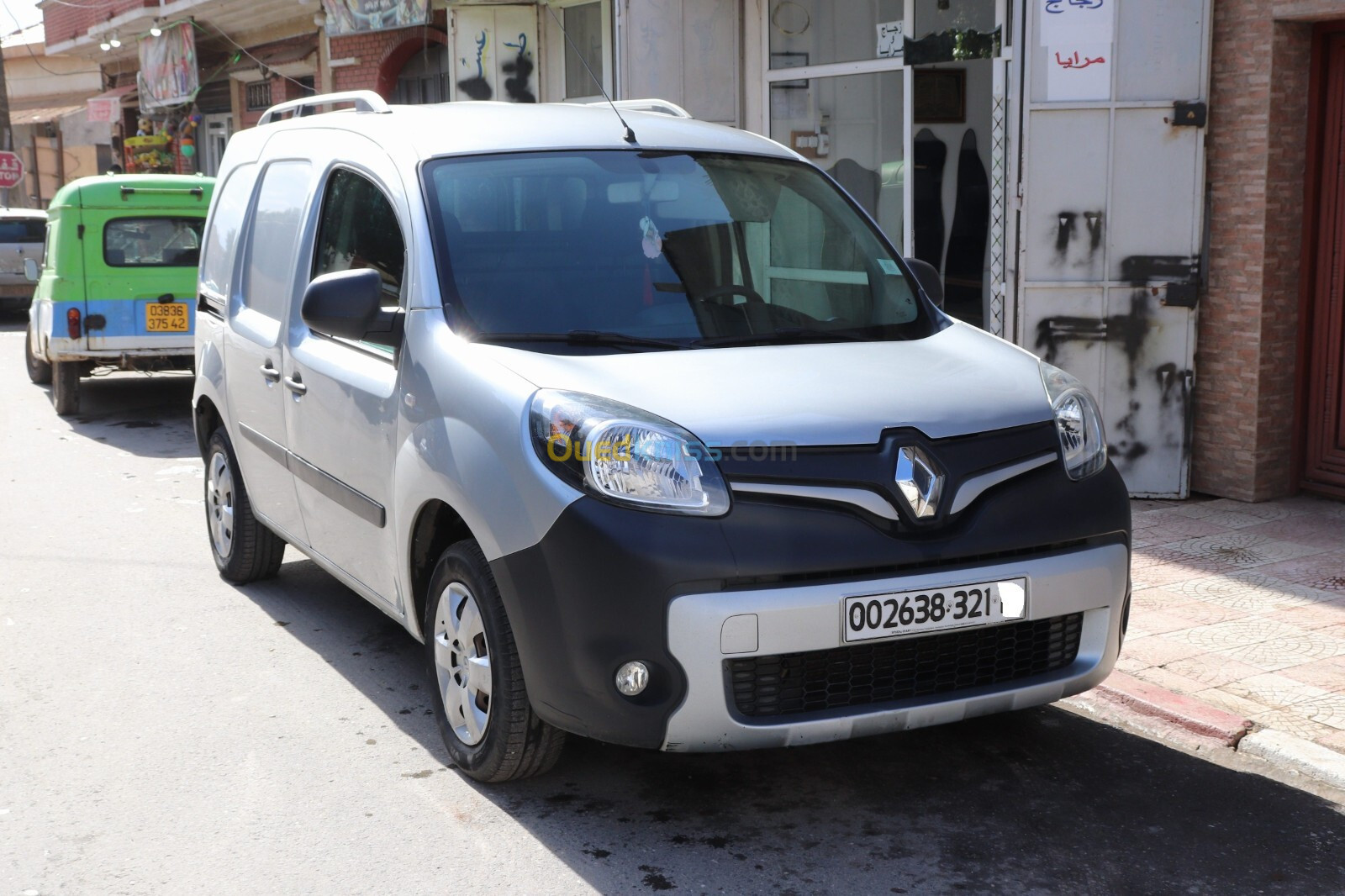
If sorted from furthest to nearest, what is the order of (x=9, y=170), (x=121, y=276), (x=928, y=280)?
(x=9, y=170), (x=121, y=276), (x=928, y=280)

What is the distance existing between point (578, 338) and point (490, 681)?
1007 mm

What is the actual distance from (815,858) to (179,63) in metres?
24.6

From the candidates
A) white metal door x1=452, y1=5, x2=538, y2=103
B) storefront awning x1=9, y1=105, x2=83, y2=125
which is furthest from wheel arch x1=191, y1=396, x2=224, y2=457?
storefront awning x1=9, y1=105, x2=83, y2=125

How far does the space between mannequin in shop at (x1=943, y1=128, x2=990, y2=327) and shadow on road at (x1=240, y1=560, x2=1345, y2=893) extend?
579 centimetres

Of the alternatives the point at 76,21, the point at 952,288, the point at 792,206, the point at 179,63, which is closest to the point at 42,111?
the point at 76,21

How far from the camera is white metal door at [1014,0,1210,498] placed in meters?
8.02

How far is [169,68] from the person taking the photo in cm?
2578

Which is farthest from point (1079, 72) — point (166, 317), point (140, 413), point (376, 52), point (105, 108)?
point (105, 108)

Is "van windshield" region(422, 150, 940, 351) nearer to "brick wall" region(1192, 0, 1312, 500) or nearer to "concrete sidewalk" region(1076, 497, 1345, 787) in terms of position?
"concrete sidewalk" region(1076, 497, 1345, 787)

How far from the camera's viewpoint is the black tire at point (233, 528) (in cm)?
638

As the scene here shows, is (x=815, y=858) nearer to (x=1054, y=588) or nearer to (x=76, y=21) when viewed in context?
(x=1054, y=588)

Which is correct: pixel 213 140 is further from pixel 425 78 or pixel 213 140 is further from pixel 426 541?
pixel 426 541

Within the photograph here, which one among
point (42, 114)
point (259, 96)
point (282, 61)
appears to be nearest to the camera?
point (282, 61)

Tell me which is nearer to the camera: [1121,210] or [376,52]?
[1121,210]
